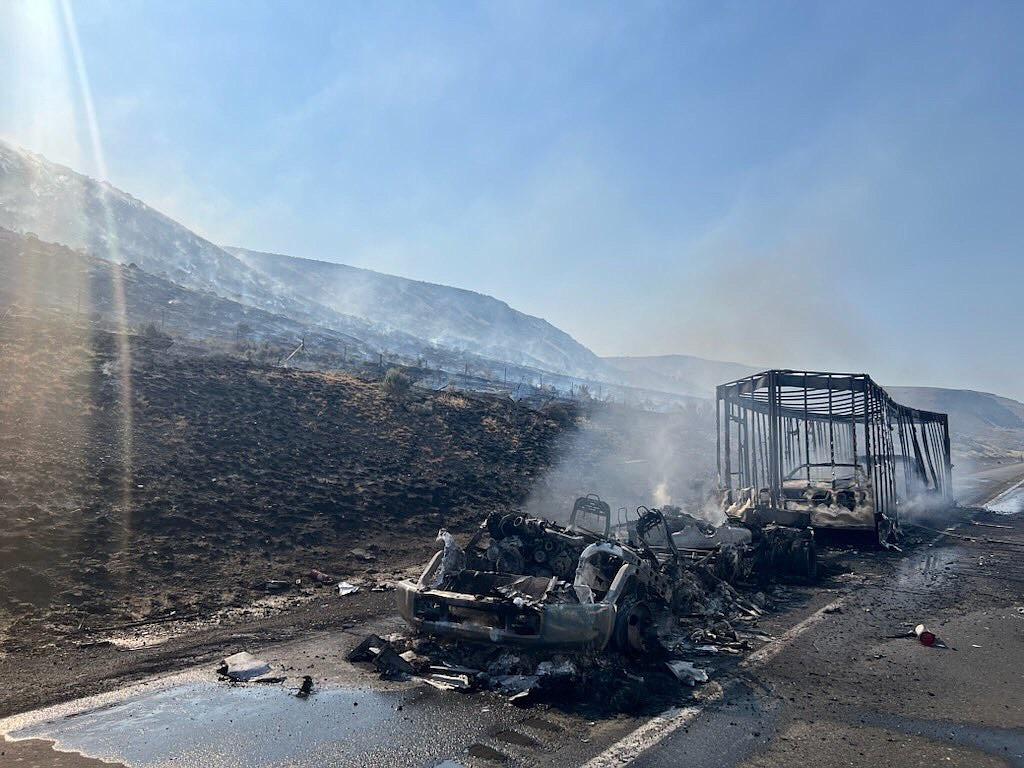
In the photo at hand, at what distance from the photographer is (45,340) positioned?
20828 millimetres

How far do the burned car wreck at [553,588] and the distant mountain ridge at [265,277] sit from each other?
6506 cm

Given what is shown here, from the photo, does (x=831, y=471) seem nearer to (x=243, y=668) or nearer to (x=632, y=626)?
(x=632, y=626)

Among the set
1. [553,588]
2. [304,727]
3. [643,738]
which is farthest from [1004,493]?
[304,727]

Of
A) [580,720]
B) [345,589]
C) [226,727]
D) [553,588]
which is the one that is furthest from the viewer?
[345,589]

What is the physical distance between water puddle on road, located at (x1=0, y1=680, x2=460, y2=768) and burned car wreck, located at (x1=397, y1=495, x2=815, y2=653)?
3.26 ft

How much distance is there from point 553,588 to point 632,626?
1094 mm

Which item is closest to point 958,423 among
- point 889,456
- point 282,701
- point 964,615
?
point 889,456

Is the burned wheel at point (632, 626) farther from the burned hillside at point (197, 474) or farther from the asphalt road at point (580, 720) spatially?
the burned hillside at point (197, 474)

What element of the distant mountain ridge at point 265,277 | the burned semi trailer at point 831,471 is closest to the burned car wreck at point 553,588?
the burned semi trailer at point 831,471

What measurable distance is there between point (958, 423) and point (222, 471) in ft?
452

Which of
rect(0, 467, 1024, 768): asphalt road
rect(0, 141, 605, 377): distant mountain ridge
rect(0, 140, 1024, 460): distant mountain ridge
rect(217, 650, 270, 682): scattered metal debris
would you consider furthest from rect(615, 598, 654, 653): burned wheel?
rect(0, 141, 605, 377): distant mountain ridge

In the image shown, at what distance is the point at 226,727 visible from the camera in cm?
525

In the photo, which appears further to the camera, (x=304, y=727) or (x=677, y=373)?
(x=677, y=373)

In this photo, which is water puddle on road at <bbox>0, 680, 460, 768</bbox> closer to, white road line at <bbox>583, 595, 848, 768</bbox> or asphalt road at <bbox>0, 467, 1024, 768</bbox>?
asphalt road at <bbox>0, 467, 1024, 768</bbox>
